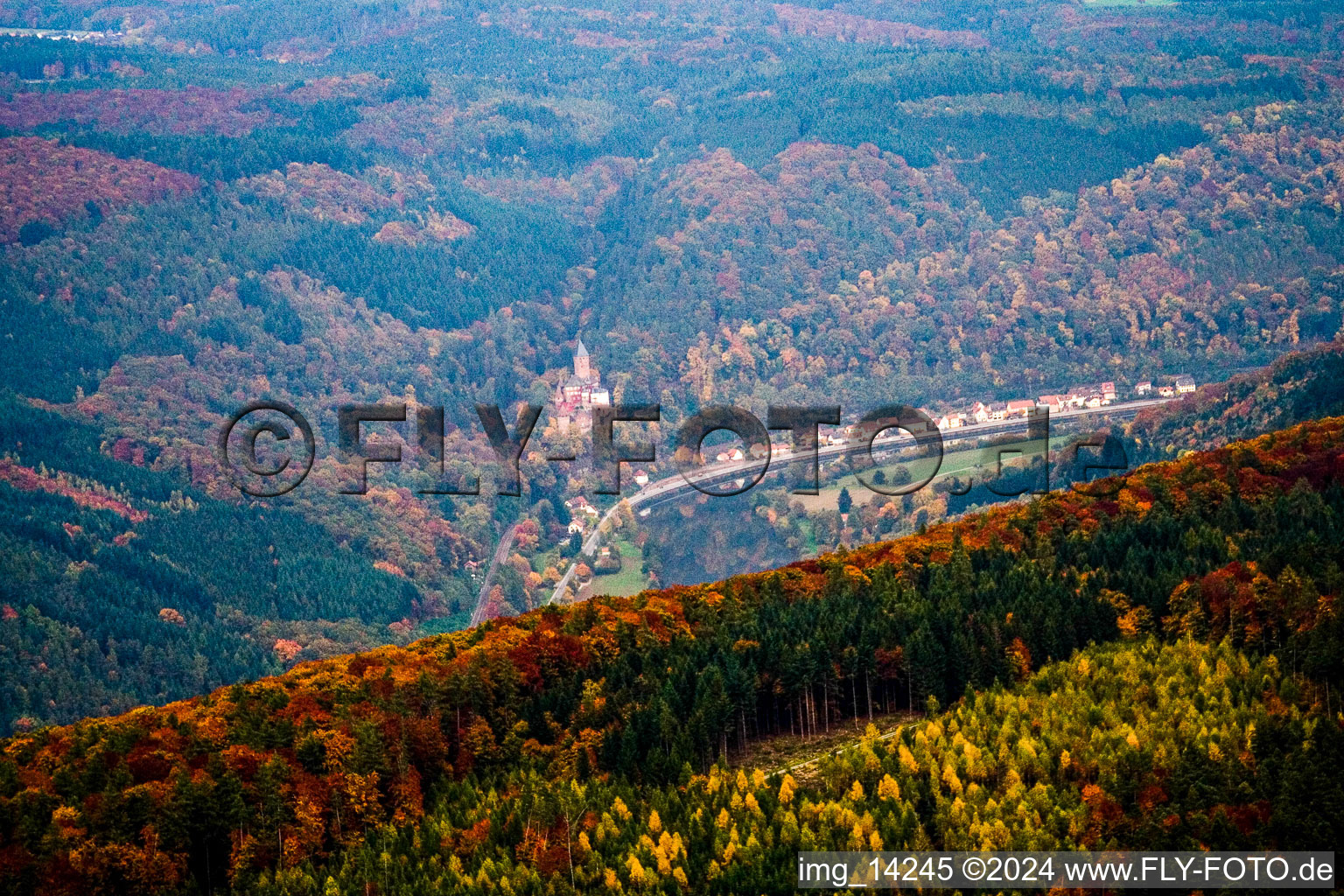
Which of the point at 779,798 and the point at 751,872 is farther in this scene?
the point at 779,798

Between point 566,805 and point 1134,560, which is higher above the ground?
point 1134,560

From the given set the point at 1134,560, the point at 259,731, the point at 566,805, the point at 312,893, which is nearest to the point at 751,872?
the point at 566,805

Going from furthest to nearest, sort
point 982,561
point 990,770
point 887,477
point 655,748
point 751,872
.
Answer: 1. point 887,477
2. point 982,561
3. point 655,748
4. point 990,770
5. point 751,872

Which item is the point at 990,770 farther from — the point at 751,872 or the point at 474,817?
the point at 474,817

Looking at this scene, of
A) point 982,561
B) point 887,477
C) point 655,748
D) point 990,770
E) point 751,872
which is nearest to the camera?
point 751,872

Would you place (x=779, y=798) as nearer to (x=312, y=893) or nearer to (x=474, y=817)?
(x=474, y=817)

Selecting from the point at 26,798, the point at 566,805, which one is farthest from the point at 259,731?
the point at 566,805
